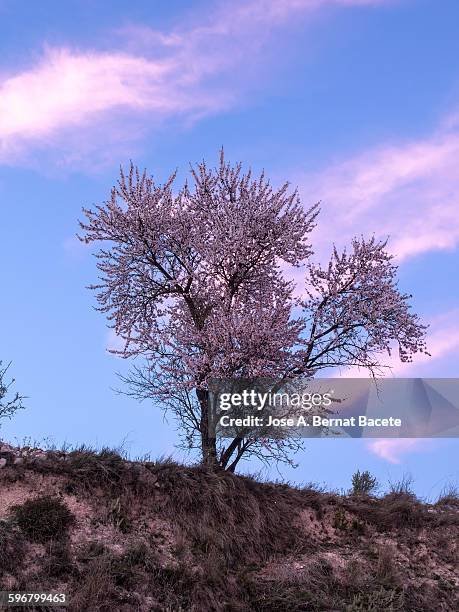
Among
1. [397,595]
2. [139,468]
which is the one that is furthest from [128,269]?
[397,595]

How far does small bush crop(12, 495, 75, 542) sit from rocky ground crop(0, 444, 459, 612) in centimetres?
2

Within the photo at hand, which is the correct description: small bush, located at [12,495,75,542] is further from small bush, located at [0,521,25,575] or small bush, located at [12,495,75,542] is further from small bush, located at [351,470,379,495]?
small bush, located at [351,470,379,495]

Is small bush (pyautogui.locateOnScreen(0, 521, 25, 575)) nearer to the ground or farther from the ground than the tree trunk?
nearer to the ground

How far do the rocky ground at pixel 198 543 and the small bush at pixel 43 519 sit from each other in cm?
2

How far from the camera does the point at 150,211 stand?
1069 inches

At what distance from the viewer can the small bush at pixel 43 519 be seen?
623 inches

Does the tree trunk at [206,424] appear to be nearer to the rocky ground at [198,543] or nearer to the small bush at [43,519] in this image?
the rocky ground at [198,543]

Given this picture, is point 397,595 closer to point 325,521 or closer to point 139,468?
point 325,521

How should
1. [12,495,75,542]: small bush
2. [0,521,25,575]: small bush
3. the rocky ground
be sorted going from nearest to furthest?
1. [0,521,25,575]: small bush
2. the rocky ground
3. [12,495,75,542]: small bush

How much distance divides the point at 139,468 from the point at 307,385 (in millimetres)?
8753

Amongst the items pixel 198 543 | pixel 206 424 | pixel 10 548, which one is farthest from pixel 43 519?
pixel 206 424

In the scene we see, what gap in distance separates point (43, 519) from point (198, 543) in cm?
370

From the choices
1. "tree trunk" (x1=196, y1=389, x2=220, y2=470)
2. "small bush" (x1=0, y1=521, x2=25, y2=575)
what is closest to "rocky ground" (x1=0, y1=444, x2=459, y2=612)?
"small bush" (x1=0, y1=521, x2=25, y2=575)

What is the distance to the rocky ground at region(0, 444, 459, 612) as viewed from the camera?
50.4ft
